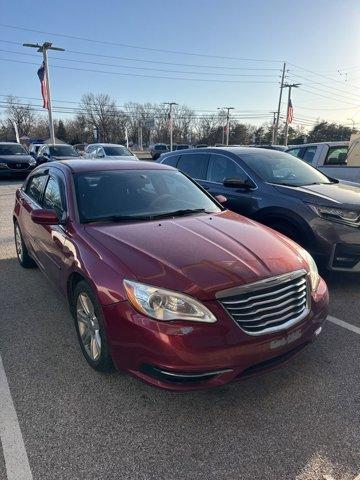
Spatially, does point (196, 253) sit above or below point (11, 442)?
above

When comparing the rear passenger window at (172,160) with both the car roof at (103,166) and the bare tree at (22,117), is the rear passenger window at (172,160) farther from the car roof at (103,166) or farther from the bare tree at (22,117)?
the bare tree at (22,117)

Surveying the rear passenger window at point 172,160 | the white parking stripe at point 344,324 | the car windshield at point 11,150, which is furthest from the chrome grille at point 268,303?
the car windshield at point 11,150

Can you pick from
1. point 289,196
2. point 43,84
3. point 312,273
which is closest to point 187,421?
point 312,273

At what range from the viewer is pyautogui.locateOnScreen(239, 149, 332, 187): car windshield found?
5520 millimetres

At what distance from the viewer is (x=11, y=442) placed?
2.38 meters

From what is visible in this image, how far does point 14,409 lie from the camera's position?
2678mm

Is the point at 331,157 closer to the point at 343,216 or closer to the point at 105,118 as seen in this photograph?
the point at 343,216

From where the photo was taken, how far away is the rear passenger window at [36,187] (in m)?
4.68

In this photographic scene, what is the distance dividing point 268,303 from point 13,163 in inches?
669

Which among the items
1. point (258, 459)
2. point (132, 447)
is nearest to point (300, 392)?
point (258, 459)

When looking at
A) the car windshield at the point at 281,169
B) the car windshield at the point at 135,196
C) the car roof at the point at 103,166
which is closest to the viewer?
the car windshield at the point at 135,196

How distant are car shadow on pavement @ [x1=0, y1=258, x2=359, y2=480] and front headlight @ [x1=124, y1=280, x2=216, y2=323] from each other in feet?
2.39

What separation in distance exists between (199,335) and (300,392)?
1.04 m

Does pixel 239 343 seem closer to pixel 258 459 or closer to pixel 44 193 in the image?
pixel 258 459
